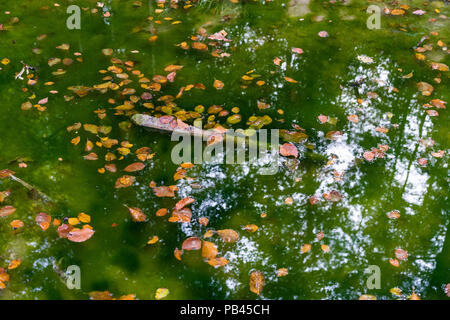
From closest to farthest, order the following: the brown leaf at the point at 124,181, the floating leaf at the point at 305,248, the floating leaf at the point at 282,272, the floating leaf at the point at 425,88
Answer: the floating leaf at the point at 282,272 < the floating leaf at the point at 305,248 < the brown leaf at the point at 124,181 < the floating leaf at the point at 425,88

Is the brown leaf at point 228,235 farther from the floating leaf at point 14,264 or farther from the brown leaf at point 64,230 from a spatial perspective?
the floating leaf at point 14,264

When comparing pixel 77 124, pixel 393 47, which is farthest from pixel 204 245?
pixel 393 47

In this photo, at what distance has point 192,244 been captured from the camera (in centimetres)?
224

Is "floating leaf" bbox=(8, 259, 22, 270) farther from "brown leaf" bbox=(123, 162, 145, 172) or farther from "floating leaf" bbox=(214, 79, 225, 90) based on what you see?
"floating leaf" bbox=(214, 79, 225, 90)

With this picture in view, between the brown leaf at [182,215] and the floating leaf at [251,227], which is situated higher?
the brown leaf at [182,215]

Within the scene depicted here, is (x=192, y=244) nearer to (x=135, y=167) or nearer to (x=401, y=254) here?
(x=135, y=167)

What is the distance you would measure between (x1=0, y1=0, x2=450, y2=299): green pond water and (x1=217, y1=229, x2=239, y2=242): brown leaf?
0.04m

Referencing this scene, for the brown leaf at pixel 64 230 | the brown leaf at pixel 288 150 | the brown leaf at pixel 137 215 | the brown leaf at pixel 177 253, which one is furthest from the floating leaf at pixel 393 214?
the brown leaf at pixel 64 230

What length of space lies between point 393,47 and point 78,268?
3.71 m

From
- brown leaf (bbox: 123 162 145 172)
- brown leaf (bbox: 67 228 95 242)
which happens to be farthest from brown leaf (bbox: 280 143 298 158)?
brown leaf (bbox: 67 228 95 242)

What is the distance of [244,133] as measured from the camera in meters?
2.90

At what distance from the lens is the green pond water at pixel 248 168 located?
6.95 feet

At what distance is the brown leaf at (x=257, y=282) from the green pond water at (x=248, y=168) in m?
0.03

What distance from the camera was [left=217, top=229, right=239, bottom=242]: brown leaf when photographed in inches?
89.3
